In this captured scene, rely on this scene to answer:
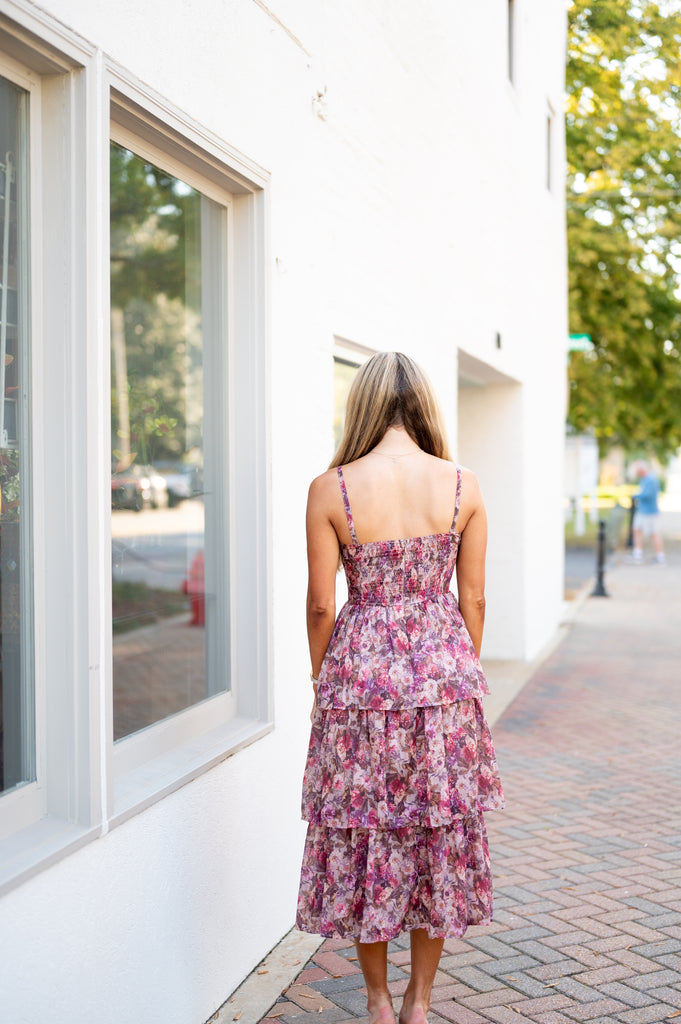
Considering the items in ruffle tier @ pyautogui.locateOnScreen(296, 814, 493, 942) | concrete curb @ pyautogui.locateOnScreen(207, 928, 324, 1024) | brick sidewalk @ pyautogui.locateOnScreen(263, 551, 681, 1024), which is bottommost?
brick sidewalk @ pyautogui.locateOnScreen(263, 551, 681, 1024)

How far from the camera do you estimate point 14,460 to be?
8.51 ft

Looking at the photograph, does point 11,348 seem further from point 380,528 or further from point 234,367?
point 234,367

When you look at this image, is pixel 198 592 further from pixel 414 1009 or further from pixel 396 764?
pixel 414 1009

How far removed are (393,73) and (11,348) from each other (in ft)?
12.2

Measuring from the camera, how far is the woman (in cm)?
304

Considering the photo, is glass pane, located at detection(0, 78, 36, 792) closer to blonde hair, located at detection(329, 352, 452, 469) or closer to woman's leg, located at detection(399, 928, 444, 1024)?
blonde hair, located at detection(329, 352, 452, 469)

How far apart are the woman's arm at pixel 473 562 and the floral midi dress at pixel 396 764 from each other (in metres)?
0.07

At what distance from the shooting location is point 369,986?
3.22 meters

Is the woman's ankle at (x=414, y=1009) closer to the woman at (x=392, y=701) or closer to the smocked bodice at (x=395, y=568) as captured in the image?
the woman at (x=392, y=701)

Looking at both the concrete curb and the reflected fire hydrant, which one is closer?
the concrete curb

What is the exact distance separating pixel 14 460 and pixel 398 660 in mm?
1157

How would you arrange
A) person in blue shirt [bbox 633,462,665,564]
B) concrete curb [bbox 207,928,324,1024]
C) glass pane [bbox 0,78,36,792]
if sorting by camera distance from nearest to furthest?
glass pane [bbox 0,78,36,792], concrete curb [bbox 207,928,324,1024], person in blue shirt [bbox 633,462,665,564]

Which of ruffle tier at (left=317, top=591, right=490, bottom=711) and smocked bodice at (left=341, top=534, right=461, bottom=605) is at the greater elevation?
smocked bodice at (left=341, top=534, right=461, bottom=605)

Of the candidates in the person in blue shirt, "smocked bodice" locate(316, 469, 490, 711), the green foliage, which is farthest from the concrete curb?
the person in blue shirt
